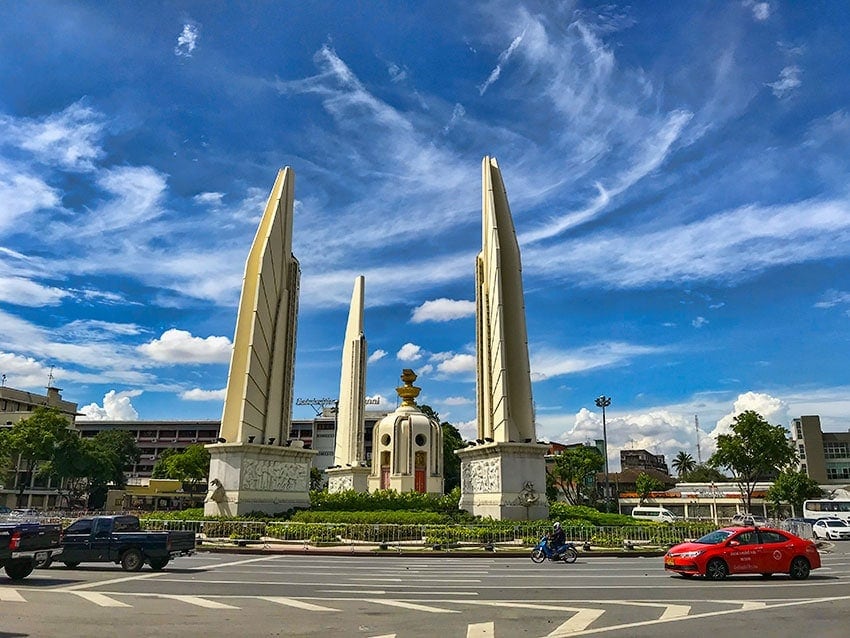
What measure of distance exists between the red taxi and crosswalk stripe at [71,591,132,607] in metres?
11.8

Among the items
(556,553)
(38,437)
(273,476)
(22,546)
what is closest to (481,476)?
(273,476)

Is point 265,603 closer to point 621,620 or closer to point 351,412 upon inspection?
point 621,620

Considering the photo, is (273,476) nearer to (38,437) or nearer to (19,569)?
(19,569)

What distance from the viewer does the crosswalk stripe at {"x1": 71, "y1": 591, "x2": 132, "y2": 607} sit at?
36.9 feet

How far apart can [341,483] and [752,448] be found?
3160 cm

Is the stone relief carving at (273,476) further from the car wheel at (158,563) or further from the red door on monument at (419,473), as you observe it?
the red door on monument at (419,473)

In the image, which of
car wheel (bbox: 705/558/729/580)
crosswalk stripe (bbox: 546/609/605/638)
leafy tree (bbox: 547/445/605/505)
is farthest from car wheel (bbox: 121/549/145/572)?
leafy tree (bbox: 547/445/605/505)

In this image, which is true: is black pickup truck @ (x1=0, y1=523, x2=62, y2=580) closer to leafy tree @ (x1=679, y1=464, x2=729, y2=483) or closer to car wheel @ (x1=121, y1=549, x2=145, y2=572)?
car wheel @ (x1=121, y1=549, x2=145, y2=572)

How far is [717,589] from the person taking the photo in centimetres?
1334

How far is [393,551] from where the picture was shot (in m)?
23.1

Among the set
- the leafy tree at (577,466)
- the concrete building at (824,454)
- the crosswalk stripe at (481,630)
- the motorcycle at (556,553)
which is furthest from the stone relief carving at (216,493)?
the concrete building at (824,454)

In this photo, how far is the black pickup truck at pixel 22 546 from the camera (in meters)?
14.0

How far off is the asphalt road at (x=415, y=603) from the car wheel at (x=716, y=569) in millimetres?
263

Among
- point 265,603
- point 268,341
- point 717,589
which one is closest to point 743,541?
point 717,589
